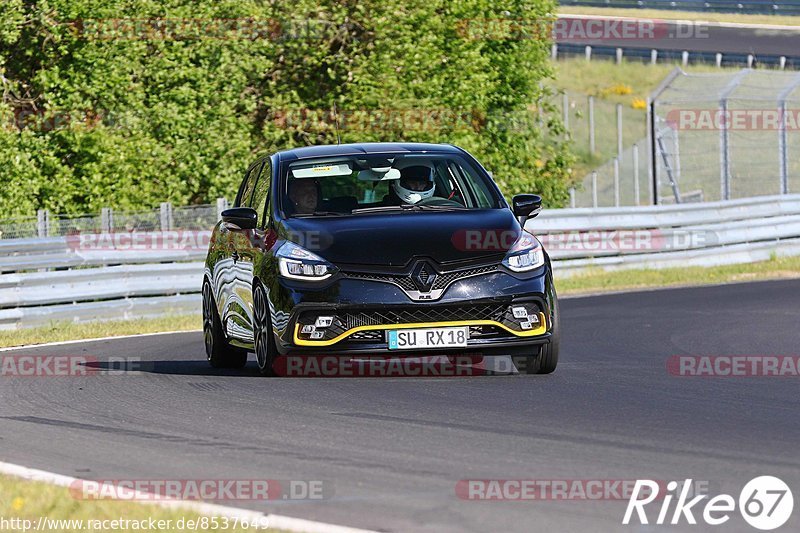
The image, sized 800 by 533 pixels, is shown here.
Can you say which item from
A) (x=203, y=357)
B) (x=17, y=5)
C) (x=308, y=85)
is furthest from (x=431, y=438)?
(x=308, y=85)

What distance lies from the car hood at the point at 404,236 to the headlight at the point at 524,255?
5cm

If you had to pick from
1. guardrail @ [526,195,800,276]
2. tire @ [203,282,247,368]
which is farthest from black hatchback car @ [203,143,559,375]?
guardrail @ [526,195,800,276]

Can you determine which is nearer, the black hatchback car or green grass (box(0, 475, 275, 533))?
green grass (box(0, 475, 275, 533))

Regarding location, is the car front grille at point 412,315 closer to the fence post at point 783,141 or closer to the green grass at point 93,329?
the green grass at point 93,329

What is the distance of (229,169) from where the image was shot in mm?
28547

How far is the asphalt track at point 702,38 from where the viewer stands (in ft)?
192

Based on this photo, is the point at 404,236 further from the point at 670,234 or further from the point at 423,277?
the point at 670,234

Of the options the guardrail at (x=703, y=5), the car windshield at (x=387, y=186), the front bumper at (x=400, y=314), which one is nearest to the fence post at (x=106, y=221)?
the car windshield at (x=387, y=186)

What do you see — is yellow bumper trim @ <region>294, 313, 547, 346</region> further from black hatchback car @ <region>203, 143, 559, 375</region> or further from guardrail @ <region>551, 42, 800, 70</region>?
guardrail @ <region>551, 42, 800, 70</region>

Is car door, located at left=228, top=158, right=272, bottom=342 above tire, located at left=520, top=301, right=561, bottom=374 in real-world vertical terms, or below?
above

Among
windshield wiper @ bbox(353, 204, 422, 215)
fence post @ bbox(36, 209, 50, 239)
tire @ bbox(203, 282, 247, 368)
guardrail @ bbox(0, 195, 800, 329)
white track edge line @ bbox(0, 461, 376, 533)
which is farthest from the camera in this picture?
fence post @ bbox(36, 209, 50, 239)

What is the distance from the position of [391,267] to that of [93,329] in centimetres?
827

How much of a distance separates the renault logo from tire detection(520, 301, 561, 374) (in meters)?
0.98

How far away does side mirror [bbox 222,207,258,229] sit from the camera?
11.3 m
